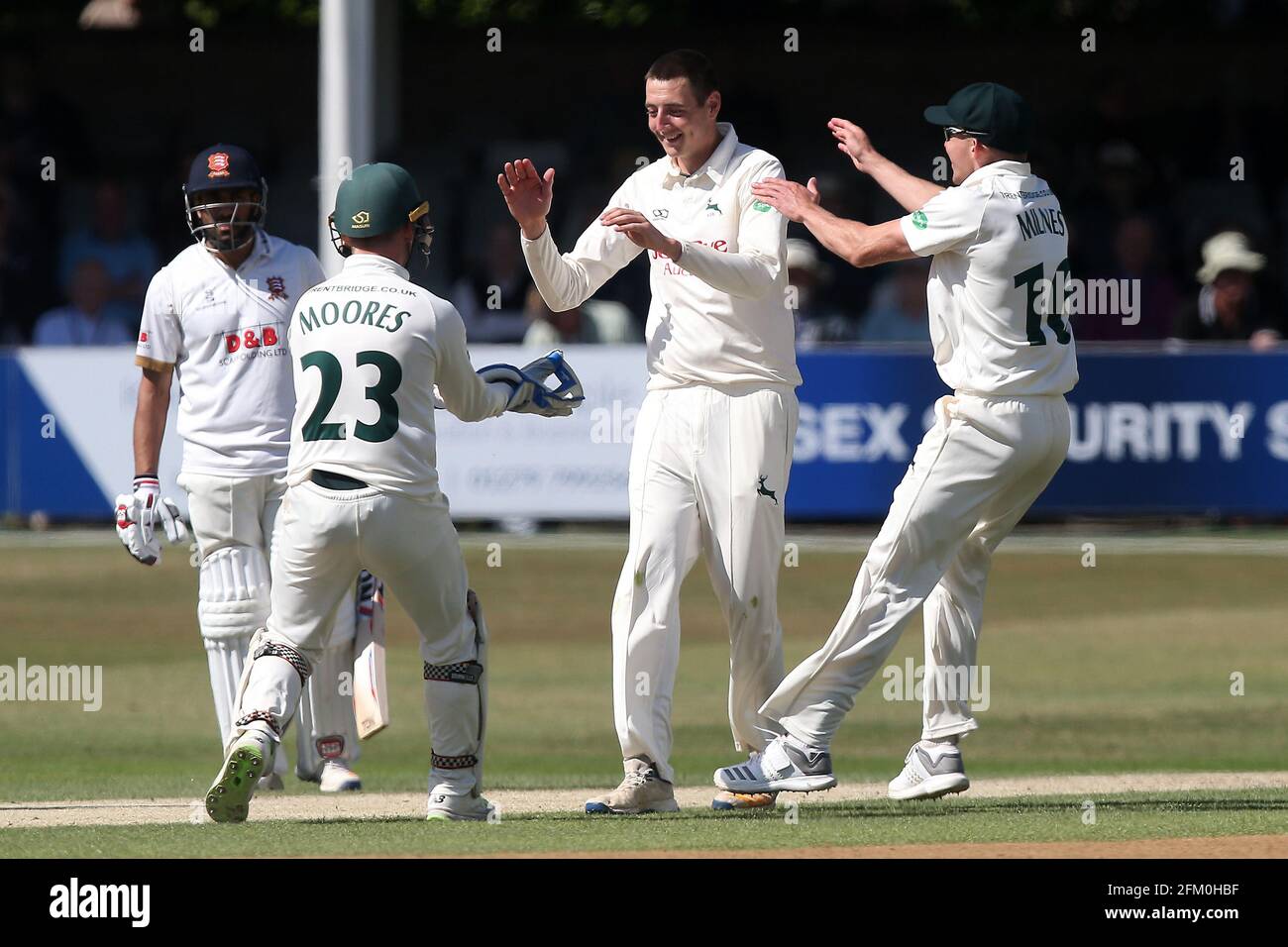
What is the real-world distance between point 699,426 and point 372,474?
1.38m

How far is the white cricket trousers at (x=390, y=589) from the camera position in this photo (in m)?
6.78

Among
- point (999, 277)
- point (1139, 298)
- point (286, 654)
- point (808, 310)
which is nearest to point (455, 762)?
point (286, 654)

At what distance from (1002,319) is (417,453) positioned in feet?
6.68

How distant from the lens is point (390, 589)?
6.90 meters

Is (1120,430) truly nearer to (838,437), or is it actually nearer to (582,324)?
(838,437)

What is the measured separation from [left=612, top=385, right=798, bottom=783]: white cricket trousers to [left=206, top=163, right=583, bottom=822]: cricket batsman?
0.66 m

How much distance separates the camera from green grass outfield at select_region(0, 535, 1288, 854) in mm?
9170

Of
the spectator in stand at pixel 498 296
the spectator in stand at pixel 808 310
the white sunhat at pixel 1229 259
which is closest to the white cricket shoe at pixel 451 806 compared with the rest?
the spectator in stand at pixel 808 310

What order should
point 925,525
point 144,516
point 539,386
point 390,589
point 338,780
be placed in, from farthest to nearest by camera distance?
1. point 338,780
2. point 144,516
3. point 925,525
4. point 539,386
5. point 390,589

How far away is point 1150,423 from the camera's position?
15.9m

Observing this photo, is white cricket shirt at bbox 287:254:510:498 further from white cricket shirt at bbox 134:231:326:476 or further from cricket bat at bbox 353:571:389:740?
cricket bat at bbox 353:571:389:740

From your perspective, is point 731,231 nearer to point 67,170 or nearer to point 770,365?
point 770,365

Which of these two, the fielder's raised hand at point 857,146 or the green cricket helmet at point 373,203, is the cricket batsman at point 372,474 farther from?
the fielder's raised hand at point 857,146
